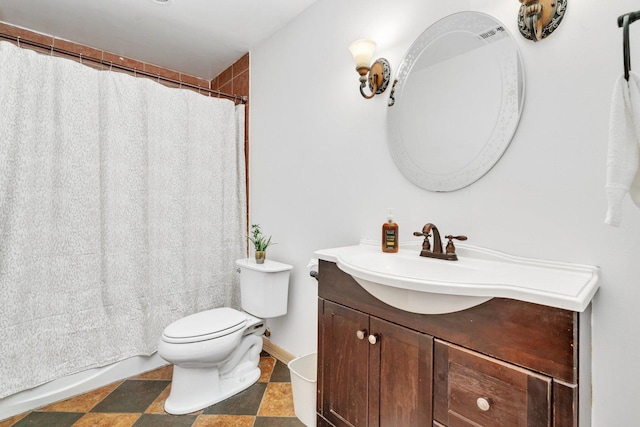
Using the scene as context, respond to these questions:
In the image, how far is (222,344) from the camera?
1.73 m

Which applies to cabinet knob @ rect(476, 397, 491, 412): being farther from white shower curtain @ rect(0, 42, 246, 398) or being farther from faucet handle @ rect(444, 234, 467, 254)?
white shower curtain @ rect(0, 42, 246, 398)

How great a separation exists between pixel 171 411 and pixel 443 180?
181 cm

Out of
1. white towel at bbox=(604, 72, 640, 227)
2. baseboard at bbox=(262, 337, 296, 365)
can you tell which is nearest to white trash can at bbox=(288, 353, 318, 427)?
baseboard at bbox=(262, 337, 296, 365)

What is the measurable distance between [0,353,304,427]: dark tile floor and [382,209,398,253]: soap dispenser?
1021 mm

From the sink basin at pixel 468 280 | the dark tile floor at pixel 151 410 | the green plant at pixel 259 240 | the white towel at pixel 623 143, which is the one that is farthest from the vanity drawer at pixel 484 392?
the green plant at pixel 259 240

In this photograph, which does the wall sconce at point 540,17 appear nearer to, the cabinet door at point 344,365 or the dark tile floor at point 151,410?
the cabinet door at point 344,365

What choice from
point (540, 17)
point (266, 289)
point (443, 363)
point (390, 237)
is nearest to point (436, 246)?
point (390, 237)

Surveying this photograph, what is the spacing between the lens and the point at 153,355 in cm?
216

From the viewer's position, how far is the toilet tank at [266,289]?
6.66 ft

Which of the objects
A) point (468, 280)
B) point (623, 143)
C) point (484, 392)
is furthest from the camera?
point (468, 280)

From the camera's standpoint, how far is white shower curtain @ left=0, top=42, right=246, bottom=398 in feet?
5.55

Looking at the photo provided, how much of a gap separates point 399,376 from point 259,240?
56.4 inches

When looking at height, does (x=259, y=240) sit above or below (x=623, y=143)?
below

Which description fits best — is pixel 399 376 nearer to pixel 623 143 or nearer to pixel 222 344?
pixel 623 143
